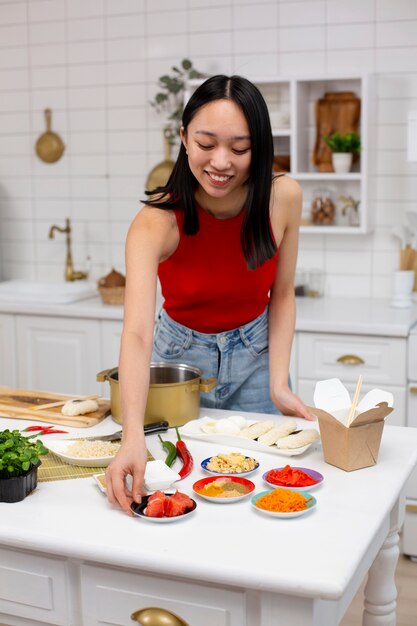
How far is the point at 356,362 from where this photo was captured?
3.28 m

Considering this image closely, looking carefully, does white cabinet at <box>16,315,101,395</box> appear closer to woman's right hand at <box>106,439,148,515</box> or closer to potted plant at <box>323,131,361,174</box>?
potted plant at <box>323,131,361,174</box>

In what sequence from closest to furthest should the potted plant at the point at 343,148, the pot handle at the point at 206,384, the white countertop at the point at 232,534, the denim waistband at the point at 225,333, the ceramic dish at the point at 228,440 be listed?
the white countertop at the point at 232,534 → the ceramic dish at the point at 228,440 → the pot handle at the point at 206,384 → the denim waistband at the point at 225,333 → the potted plant at the point at 343,148

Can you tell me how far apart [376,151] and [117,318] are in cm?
137

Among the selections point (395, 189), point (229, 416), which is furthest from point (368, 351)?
point (229, 416)

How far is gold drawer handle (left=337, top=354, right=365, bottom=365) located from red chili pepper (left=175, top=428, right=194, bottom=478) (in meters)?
1.58

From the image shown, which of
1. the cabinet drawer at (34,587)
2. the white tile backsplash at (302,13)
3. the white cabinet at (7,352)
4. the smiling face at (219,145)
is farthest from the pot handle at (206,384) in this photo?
the white tile backsplash at (302,13)

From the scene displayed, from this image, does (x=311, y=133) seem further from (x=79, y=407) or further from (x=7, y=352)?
(x=79, y=407)

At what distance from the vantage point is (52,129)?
4309mm

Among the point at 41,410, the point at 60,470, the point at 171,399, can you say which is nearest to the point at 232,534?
the point at 60,470

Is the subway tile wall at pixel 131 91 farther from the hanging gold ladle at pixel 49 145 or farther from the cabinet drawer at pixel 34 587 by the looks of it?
the cabinet drawer at pixel 34 587

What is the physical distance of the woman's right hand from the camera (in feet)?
4.91

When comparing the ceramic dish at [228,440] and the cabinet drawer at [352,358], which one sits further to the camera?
the cabinet drawer at [352,358]

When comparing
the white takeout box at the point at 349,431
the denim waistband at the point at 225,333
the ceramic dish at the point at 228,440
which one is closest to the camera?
the white takeout box at the point at 349,431

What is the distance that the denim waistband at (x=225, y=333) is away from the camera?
2.17 m
